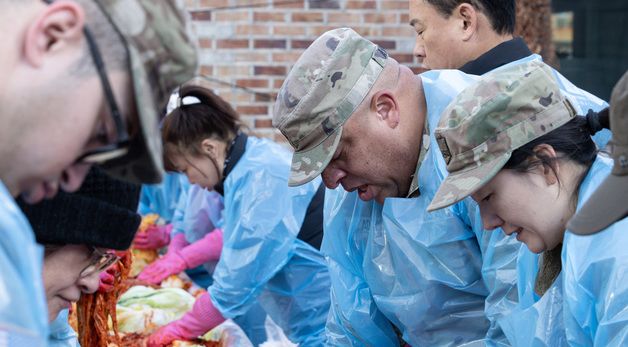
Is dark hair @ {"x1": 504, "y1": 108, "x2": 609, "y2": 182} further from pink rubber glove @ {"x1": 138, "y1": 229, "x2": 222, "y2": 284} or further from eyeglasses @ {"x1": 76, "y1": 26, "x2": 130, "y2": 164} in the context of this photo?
pink rubber glove @ {"x1": 138, "y1": 229, "x2": 222, "y2": 284}

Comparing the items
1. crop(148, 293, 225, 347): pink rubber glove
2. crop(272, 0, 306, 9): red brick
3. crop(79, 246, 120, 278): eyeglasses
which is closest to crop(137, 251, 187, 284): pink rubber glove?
crop(148, 293, 225, 347): pink rubber glove

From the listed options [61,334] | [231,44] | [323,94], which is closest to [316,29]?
[231,44]

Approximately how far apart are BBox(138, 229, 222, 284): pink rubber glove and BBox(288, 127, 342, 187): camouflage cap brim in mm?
2289

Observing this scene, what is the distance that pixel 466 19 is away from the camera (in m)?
3.32

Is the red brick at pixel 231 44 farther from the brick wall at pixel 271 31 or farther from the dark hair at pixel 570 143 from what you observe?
the dark hair at pixel 570 143

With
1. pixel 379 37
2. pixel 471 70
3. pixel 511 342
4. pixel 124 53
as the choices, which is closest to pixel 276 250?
pixel 471 70

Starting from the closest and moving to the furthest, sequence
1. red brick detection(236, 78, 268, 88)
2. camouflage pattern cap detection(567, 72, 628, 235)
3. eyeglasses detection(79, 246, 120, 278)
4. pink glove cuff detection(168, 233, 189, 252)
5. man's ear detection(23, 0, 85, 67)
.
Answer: man's ear detection(23, 0, 85, 67) < camouflage pattern cap detection(567, 72, 628, 235) < eyeglasses detection(79, 246, 120, 278) < pink glove cuff detection(168, 233, 189, 252) < red brick detection(236, 78, 268, 88)

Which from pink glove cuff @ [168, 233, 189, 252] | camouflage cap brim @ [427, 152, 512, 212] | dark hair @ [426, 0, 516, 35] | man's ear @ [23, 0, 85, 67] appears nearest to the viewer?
man's ear @ [23, 0, 85, 67]

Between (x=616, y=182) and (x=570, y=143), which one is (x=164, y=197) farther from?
(x=616, y=182)

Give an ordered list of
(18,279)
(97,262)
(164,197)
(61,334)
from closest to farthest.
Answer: (18,279) < (97,262) < (61,334) < (164,197)

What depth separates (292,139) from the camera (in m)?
2.61

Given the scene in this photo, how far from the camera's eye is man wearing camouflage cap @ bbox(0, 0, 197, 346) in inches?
43.8

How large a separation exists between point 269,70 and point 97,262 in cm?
368

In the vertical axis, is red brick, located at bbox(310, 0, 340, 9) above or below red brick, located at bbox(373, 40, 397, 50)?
above
